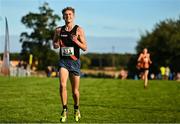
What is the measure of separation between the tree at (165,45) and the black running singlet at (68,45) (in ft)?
244

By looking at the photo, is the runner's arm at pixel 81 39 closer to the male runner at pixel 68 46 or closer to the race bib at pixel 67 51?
the male runner at pixel 68 46

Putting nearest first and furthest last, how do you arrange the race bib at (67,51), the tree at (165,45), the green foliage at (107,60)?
the race bib at (67,51) < the tree at (165,45) < the green foliage at (107,60)

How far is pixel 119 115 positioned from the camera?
37.6 feet

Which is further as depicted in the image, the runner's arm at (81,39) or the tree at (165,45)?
the tree at (165,45)

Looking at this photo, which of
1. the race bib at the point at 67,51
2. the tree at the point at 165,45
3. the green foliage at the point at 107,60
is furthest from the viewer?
the green foliage at the point at 107,60

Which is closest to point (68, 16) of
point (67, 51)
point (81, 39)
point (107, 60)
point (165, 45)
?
point (81, 39)

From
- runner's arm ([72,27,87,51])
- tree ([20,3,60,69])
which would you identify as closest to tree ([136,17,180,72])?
tree ([20,3,60,69])

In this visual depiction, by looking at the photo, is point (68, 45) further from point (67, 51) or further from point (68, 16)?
point (68, 16)

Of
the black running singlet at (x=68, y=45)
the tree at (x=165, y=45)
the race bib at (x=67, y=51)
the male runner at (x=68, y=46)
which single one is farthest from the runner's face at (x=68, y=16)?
the tree at (x=165, y=45)

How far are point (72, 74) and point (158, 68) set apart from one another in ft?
257

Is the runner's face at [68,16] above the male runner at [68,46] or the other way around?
above

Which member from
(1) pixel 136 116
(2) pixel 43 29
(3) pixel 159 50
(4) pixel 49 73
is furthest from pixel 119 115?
(2) pixel 43 29

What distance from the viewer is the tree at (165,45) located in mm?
83875

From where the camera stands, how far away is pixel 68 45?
10109mm
